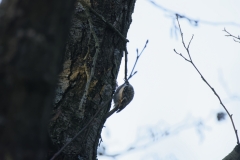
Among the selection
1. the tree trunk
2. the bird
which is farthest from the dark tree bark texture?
the bird

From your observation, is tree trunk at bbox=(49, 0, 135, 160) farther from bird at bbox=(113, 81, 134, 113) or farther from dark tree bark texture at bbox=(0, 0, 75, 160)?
dark tree bark texture at bbox=(0, 0, 75, 160)

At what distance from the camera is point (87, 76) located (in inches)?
95.3

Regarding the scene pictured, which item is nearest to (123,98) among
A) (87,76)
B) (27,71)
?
(87,76)

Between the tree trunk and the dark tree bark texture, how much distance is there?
134 centimetres

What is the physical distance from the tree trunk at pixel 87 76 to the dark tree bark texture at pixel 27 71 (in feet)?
4.41

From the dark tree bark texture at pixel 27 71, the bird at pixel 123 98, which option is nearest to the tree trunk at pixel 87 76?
the bird at pixel 123 98

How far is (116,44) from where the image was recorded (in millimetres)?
2572

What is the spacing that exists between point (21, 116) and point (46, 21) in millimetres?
179

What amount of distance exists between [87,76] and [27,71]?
5.00 ft

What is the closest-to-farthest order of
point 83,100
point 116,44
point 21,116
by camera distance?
point 21,116 → point 83,100 → point 116,44

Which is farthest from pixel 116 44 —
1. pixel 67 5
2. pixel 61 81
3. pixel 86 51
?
pixel 67 5

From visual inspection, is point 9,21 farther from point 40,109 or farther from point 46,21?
point 40,109

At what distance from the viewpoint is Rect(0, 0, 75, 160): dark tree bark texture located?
88 cm

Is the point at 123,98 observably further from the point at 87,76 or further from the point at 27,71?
the point at 27,71
